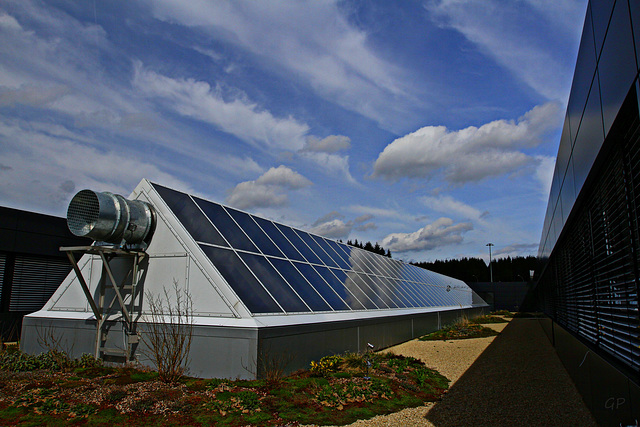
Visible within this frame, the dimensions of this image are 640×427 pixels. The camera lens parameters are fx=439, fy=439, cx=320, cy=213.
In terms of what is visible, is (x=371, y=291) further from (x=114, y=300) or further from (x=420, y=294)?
(x=114, y=300)

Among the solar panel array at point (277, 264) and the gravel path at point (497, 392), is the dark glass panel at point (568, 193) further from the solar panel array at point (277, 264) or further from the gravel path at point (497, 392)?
the solar panel array at point (277, 264)

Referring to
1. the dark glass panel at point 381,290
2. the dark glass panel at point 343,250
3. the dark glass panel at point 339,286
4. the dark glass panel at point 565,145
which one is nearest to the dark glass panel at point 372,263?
the dark glass panel at point 381,290

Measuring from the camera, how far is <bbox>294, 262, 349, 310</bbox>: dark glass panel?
45.1 ft

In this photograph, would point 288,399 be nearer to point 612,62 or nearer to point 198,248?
point 198,248

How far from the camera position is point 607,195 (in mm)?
6336

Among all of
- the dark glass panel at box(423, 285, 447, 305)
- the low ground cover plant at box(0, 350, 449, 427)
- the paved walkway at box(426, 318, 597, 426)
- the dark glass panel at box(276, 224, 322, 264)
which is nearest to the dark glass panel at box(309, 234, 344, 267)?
the dark glass panel at box(276, 224, 322, 264)

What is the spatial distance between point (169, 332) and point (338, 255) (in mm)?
9988

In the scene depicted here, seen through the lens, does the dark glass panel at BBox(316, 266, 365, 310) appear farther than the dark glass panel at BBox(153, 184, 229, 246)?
Yes

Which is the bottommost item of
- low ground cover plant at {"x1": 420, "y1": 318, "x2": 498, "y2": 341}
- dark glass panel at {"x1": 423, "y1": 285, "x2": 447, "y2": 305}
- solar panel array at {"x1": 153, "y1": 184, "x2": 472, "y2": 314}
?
low ground cover plant at {"x1": 420, "y1": 318, "x2": 498, "y2": 341}

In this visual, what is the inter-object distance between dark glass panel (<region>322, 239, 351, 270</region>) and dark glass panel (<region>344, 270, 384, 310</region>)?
18.2 inches

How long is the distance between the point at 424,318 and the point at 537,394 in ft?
38.8

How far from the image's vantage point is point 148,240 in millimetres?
11531

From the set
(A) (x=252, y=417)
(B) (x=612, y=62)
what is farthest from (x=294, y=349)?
(B) (x=612, y=62)

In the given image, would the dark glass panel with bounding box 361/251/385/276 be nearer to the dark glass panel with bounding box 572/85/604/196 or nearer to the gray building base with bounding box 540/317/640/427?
the gray building base with bounding box 540/317/640/427
